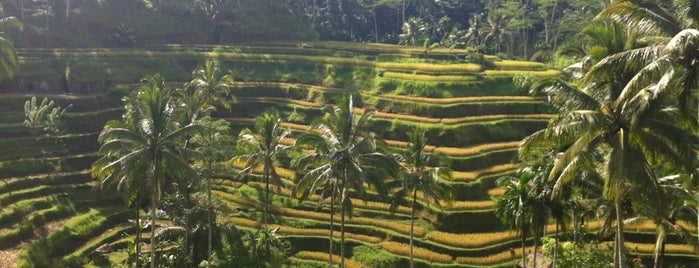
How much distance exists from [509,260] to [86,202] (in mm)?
29693

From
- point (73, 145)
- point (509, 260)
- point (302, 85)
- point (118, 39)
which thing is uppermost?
point (118, 39)

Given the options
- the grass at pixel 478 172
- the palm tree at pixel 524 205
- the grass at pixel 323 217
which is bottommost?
the grass at pixel 323 217

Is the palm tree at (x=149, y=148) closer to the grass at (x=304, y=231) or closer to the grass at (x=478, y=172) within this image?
the grass at (x=304, y=231)

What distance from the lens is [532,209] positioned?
25.1 metres

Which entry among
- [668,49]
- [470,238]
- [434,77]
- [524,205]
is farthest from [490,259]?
[434,77]

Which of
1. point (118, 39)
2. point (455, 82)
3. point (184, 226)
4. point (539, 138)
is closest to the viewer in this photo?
point (539, 138)

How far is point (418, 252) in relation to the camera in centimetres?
3562

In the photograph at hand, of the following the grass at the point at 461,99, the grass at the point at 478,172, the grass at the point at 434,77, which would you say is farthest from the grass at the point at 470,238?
the grass at the point at 434,77

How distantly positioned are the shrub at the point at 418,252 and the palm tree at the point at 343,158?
9.96 meters

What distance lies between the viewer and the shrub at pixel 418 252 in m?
35.1

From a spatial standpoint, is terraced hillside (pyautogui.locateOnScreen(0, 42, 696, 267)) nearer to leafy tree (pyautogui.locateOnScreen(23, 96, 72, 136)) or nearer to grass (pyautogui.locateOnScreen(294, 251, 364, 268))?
grass (pyautogui.locateOnScreen(294, 251, 364, 268))

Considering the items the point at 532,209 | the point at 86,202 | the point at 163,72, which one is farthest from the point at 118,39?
the point at 532,209

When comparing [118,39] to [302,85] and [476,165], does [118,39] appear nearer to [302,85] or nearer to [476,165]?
[302,85]

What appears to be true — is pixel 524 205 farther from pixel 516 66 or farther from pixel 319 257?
pixel 516 66
